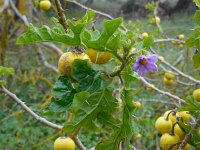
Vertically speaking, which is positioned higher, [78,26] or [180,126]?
[78,26]

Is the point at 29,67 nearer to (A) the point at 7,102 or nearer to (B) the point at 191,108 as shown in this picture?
(A) the point at 7,102

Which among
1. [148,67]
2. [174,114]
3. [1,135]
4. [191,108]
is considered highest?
[148,67]

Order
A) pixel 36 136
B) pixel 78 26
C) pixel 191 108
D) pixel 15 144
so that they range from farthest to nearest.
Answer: pixel 36 136
pixel 15 144
pixel 191 108
pixel 78 26

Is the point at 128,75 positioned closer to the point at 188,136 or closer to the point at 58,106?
the point at 58,106

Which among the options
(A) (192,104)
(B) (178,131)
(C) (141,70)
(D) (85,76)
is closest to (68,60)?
(D) (85,76)

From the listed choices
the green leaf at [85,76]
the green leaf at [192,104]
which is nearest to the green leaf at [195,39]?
the green leaf at [192,104]

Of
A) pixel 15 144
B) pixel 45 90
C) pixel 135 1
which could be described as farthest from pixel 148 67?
pixel 135 1
